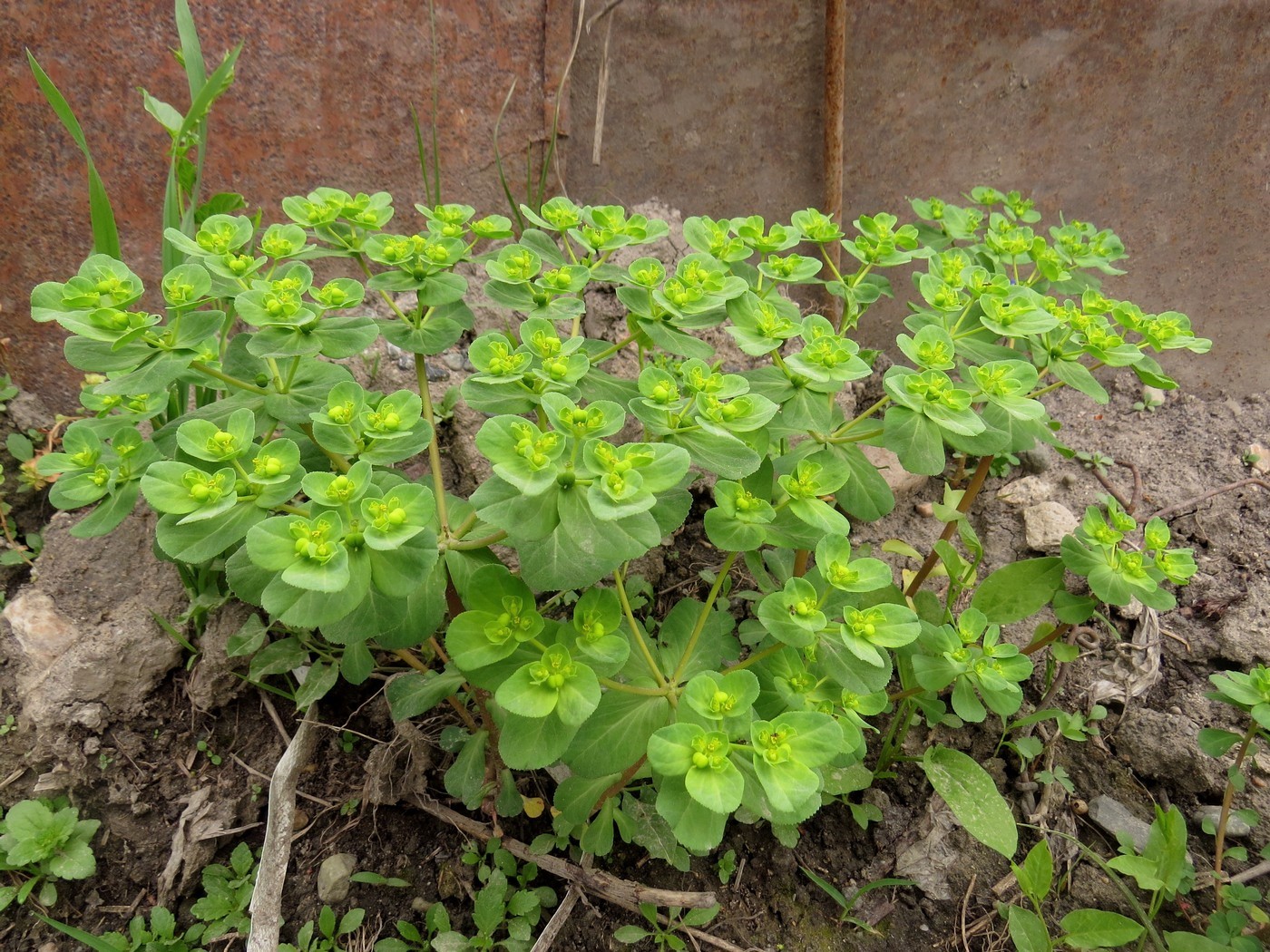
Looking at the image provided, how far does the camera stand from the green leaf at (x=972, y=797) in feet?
5.77

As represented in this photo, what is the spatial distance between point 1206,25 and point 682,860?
349 centimetres

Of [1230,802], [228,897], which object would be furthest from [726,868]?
[1230,802]

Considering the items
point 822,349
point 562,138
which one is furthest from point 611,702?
point 562,138

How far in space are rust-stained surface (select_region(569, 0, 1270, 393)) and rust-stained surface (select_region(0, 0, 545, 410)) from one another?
40 centimetres

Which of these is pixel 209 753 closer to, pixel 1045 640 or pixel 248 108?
pixel 248 108

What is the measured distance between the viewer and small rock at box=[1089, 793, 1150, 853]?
1.97 m

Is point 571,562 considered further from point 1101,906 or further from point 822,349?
point 1101,906

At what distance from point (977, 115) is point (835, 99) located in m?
0.58

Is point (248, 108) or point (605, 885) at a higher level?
point (248, 108)

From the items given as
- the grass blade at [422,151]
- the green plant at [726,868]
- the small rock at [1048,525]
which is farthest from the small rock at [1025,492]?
the grass blade at [422,151]

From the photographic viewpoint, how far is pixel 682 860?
1743mm

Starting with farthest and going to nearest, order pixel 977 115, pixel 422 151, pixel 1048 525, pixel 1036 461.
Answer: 1. pixel 977 115
2. pixel 1036 461
3. pixel 422 151
4. pixel 1048 525

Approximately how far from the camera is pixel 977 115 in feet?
9.57

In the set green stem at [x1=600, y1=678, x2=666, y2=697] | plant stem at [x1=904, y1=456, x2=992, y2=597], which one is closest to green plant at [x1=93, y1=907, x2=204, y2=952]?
green stem at [x1=600, y1=678, x2=666, y2=697]
